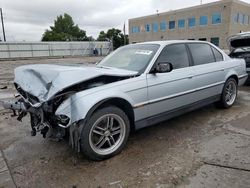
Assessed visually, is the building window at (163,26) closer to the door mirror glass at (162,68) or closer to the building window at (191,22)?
the building window at (191,22)

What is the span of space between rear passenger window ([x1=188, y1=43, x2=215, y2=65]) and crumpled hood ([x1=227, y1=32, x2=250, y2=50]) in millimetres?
3591

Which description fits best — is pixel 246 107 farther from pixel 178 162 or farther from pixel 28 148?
pixel 28 148

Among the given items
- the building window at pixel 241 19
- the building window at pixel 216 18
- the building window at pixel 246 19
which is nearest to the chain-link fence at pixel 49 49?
the building window at pixel 216 18

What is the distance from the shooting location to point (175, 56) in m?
3.91

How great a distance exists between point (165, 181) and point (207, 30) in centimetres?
3991

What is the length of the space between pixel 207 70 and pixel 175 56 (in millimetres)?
851

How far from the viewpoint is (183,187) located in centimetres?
238

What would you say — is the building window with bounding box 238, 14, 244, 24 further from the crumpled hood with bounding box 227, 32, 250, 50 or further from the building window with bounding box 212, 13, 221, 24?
the crumpled hood with bounding box 227, 32, 250, 50

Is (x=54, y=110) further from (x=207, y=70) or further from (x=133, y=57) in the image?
(x=207, y=70)

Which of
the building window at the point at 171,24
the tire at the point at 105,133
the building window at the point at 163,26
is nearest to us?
the tire at the point at 105,133

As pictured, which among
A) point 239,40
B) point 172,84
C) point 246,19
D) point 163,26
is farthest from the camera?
point 163,26

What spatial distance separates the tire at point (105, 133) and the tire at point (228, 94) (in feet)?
9.26

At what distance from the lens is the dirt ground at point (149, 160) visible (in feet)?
8.29

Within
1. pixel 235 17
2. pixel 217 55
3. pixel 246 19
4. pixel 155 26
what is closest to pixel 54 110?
pixel 217 55
